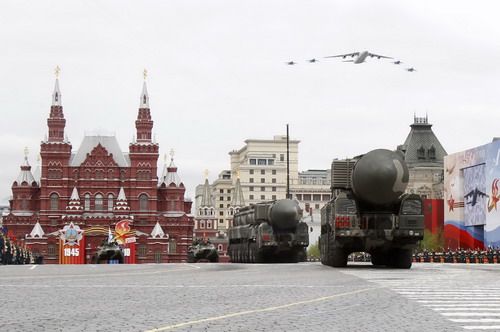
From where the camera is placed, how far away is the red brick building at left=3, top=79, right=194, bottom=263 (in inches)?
5221

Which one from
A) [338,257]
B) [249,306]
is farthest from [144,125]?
[249,306]

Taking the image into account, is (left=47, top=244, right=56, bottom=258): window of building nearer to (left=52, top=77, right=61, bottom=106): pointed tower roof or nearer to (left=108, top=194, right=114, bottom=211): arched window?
(left=108, top=194, right=114, bottom=211): arched window

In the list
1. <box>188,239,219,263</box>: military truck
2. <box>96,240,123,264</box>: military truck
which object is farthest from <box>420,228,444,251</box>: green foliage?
<box>96,240,123,264</box>: military truck

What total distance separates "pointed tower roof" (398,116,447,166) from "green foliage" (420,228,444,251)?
1456 inches

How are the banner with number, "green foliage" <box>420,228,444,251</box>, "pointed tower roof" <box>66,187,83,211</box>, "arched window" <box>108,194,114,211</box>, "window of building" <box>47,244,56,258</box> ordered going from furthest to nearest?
"arched window" <box>108,194,114,211</box>, "pointed tower roof" <box>66,187,83,211</box>, "window of building" <box>47,244,56,258</box>, the banner with number, "green foliage" <box>420,228,444,251</box>

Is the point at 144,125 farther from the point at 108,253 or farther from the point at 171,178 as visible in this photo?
the point at 108,253

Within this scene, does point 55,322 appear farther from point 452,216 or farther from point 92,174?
point 92,174

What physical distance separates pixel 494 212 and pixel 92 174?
212 ft

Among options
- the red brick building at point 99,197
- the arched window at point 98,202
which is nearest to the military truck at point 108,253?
the red brick building at point 99,197

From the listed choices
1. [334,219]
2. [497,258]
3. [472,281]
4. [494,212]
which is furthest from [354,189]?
[494,212]

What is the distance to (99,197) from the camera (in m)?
135

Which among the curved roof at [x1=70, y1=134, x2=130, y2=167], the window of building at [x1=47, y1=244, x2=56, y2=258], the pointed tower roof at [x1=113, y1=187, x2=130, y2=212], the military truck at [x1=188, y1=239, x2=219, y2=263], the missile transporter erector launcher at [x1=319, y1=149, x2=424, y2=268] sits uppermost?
the curved roof at [x1=70, y1=134, x2=130, y2=167]

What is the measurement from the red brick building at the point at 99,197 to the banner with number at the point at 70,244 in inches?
129

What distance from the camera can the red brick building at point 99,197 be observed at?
435 feet
